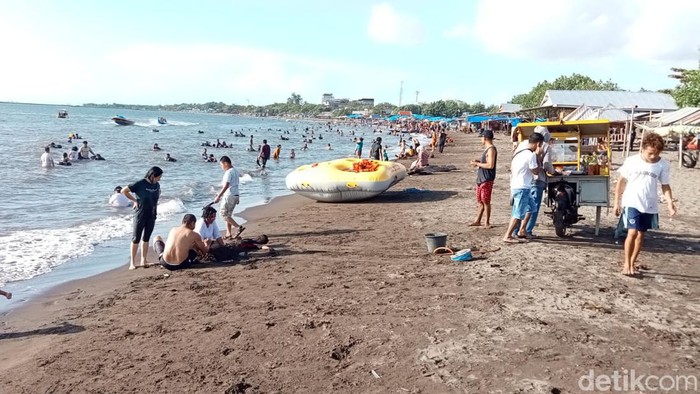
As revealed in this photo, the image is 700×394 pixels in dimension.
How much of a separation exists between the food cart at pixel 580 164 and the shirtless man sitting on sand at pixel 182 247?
5244 mm

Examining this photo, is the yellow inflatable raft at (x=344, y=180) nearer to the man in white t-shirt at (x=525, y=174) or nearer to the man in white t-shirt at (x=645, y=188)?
the man in white t-shirt at (x=525, y=174)

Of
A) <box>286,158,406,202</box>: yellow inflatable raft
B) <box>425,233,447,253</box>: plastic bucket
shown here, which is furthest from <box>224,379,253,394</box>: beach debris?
<box>286,158,406,202</box>: yellow inflatable raft

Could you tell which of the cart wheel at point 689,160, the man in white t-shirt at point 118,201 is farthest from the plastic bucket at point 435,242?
the cart wheel at point 689,160

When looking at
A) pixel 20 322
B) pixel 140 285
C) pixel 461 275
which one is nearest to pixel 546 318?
pixel 461 275

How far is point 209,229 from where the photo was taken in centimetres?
798

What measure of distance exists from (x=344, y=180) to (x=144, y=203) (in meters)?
5.97

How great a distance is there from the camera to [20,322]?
19.0 ft

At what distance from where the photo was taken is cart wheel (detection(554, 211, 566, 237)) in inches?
308

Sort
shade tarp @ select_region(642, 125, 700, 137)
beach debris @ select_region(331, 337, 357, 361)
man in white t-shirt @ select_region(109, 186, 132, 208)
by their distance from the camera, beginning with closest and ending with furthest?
beach debris @ select_region(331, 337, 357, 361)
man in white t-shirt @ select_region(109, 186, 132, 208)
shade tarp @ select_region(642, 125, 700, 137)

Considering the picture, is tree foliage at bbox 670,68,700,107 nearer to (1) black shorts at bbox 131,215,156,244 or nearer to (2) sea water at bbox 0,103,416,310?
(2) sea water at bbox 0,103,416,310

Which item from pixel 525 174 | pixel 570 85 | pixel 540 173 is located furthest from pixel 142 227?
pixel 570 85

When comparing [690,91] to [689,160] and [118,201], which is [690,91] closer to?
[689,160]

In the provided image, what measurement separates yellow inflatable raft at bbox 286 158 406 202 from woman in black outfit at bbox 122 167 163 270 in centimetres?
558

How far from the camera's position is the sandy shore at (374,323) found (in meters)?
3.98
